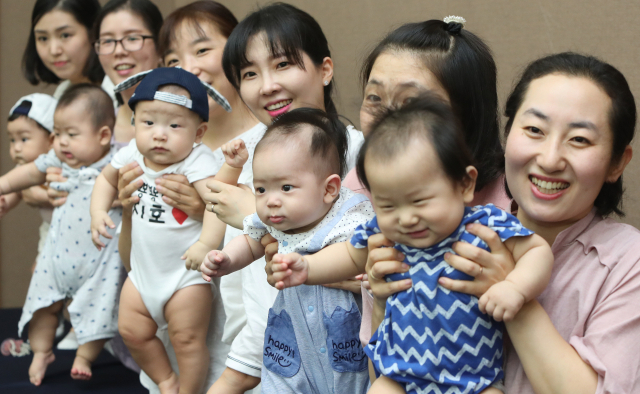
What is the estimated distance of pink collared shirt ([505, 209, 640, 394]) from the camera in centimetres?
127

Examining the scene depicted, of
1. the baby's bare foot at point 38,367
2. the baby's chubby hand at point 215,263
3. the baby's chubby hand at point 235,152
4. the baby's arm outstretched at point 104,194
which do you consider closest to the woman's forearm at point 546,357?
the baby's chubby hand at point 215,263

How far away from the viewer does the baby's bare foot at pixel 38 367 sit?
3.09m

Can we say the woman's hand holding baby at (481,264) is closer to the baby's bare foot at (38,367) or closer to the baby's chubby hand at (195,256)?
the baby's chubby hand at (195,256)

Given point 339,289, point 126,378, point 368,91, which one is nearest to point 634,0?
point 368,91

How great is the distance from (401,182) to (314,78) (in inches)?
39.0

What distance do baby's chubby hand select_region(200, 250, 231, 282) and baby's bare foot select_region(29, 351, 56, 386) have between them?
192 cm

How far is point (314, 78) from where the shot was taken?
7.16 ft

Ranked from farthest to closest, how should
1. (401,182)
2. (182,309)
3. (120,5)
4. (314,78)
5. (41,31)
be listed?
(41,31)
(120,5)
(182,309)
(314,78)
(401,182)

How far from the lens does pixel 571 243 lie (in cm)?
144

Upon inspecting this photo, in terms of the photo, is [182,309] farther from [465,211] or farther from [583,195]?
[583,195]

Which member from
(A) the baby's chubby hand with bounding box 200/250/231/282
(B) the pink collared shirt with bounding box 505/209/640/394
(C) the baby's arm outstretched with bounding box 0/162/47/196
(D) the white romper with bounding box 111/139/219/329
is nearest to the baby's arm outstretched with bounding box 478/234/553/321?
(B) the pink collared shirt with bounding box 505/209/640/394

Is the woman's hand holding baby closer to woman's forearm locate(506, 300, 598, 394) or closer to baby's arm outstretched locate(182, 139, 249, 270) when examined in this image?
woman's forearm locate(506, 300, 598, 394)

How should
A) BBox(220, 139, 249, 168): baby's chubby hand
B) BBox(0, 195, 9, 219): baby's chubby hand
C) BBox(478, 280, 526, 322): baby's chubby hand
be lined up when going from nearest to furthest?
BBox(478, 280, 526, 322): baby's chubby hand → BBox(220, 139, 249, 168): baby's chubby hand → BBox(0, 195, 9, 219): baby's chubby hand

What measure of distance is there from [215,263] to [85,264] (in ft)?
4.87
